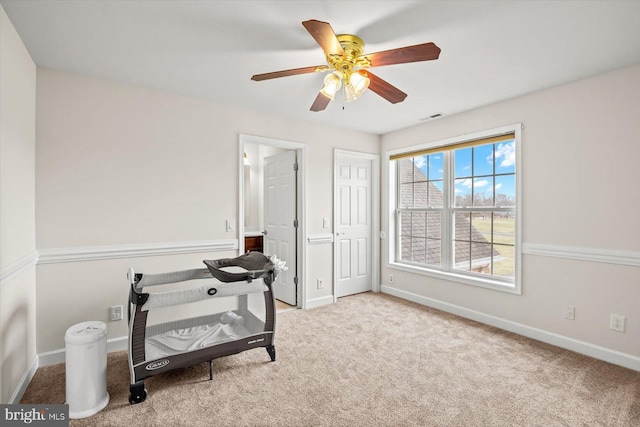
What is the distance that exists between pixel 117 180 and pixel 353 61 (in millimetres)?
2282

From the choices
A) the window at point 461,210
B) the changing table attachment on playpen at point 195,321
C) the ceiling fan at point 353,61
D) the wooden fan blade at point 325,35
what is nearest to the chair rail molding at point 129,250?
the changing table attachment on playpen at point 195,321

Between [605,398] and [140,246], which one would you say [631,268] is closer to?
[605,398]

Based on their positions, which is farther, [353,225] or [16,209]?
[353,225]

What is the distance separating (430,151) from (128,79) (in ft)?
11.1

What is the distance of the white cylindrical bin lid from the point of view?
6.39ft

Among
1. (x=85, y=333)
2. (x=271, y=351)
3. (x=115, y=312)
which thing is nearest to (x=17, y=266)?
(x=85, y=333)

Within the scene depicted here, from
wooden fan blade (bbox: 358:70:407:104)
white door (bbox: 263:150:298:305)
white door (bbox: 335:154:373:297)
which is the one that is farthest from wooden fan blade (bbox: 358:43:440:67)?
white door (bbox: 335:154:373:297)

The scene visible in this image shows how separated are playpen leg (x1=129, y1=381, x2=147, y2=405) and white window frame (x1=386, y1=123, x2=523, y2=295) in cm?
327

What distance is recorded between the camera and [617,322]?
2.58 metres

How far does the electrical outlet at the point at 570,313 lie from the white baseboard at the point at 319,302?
2.49 metres

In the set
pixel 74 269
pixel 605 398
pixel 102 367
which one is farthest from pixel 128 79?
pixel 605 398

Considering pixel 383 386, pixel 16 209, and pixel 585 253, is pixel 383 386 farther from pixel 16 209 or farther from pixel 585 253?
pixel 16 209

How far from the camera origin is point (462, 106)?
11.3ft

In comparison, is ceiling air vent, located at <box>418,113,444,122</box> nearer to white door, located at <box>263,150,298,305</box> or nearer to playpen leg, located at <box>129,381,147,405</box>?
white door, located at <box>263,150,298,305</box>
